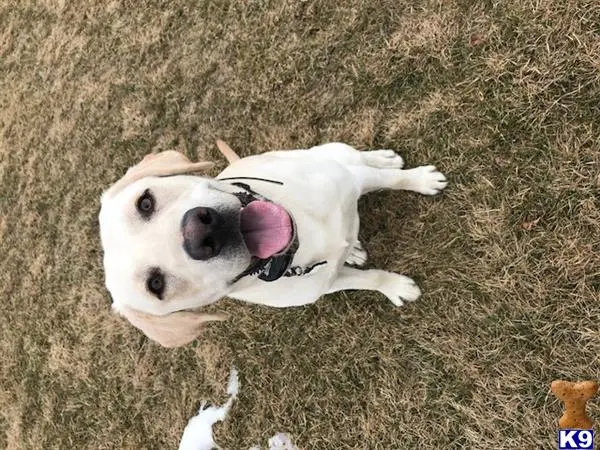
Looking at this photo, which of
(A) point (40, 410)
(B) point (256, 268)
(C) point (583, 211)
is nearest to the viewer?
(B) point (256, 268)

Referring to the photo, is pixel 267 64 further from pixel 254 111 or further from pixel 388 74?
pixel 388 74

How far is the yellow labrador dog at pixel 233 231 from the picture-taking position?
2729mm

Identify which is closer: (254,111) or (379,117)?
(379,117)

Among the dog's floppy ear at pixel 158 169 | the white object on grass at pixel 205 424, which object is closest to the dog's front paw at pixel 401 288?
the dog's floppy ear at pixel 158 169

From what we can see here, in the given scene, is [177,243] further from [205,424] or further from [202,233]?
[205,424]

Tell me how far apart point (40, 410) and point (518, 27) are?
17.2 feet

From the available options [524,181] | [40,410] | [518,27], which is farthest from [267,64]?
[40,410]

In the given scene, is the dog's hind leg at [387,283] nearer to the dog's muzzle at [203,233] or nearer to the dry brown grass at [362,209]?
the dry brown grass at [362,209]

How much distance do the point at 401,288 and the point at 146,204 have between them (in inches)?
70.3

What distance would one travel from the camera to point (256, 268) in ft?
9.44

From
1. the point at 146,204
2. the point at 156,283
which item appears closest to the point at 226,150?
the point at 146,204

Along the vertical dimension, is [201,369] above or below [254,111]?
below

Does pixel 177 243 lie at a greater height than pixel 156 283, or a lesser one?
greater

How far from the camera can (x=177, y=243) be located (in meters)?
2.74
